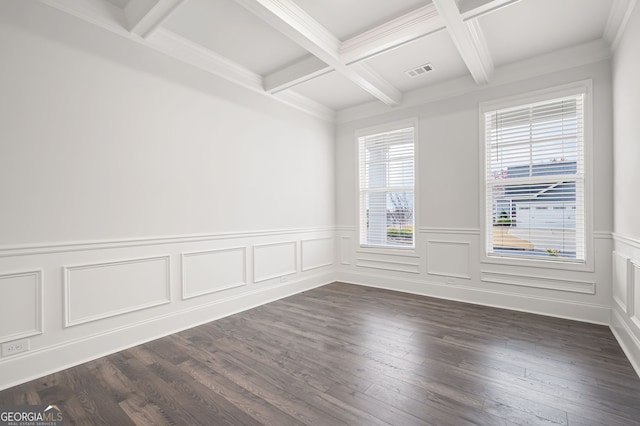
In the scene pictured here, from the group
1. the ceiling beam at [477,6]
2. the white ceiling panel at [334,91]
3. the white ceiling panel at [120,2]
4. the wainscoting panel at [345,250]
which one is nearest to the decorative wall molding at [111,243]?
the wainscoting panel at [345,250]

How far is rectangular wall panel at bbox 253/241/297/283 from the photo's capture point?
412 cm

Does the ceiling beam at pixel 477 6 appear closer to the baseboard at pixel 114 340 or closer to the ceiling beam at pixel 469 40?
the ceiling beam at pixel 469 40

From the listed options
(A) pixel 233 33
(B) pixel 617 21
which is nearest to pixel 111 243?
(A) pixel 233 33

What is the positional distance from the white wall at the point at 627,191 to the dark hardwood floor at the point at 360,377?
242 mm

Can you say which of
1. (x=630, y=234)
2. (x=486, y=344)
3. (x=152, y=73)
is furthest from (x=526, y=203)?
(x=152, y=73)

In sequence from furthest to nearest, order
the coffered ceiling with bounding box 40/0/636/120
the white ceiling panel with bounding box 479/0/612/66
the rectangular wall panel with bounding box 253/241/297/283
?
the rectangular wall panel with bounding box 253/241/297/283 < the white ceiling panel with bounding box 479/0/612/66 < the coffered ceiling with bounding box 40/0/636/120

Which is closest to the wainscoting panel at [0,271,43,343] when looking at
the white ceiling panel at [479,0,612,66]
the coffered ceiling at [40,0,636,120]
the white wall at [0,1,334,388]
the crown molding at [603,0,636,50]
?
the white wall at [0,1,334,388]

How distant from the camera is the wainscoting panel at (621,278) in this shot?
105 inches

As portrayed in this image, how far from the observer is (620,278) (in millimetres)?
2898

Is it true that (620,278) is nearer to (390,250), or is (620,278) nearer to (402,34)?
(390,250)

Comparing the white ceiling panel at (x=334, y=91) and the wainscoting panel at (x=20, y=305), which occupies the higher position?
the white ceiling panel at (x=334, y=91)

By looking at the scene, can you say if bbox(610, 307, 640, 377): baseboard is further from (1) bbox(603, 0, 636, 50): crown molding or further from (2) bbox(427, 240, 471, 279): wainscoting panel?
(1) bbox(603, 0, 636, 50): crown molding

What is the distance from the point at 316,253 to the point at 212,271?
199 cm

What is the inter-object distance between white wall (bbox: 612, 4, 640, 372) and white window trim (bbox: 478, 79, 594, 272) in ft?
0.77
